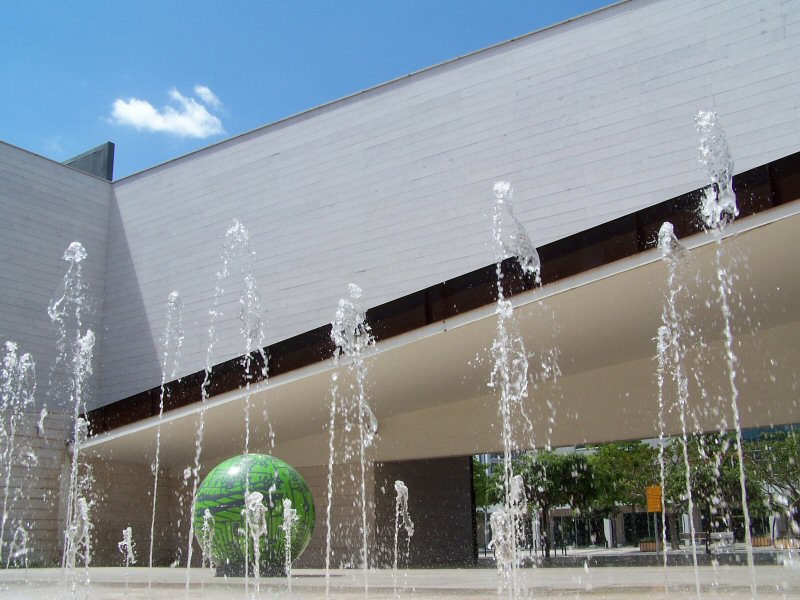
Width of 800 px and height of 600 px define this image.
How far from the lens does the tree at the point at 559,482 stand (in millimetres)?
27359

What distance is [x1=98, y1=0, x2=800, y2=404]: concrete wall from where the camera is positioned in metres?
14.1

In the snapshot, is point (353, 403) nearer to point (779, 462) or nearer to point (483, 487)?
point (779, 462)

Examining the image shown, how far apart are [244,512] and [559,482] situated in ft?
65.6

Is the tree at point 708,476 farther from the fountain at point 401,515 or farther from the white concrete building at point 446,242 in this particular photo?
the white concrete building at point 446,242

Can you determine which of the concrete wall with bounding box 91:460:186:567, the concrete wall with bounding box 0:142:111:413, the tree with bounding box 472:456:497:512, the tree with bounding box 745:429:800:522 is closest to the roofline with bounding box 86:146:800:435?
the concrete wall with bounding box 91:460:186:567

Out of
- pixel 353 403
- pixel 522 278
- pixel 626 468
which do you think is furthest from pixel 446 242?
pixel 626 468

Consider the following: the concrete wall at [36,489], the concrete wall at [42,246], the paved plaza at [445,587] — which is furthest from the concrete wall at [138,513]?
the paved plaza at [445,587]

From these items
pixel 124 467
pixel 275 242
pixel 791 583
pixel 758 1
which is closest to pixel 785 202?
pixel 791 583

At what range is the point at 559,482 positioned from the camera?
2731cm

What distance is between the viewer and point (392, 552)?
597 inches

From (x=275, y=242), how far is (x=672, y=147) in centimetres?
860

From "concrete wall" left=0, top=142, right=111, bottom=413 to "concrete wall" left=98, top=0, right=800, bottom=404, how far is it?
54 cm

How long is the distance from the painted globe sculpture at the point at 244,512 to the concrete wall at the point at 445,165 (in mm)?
7299

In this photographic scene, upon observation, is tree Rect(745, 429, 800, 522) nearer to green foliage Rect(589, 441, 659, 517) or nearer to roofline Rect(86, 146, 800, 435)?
green foliage Rect(589, 441, 659, 517)
